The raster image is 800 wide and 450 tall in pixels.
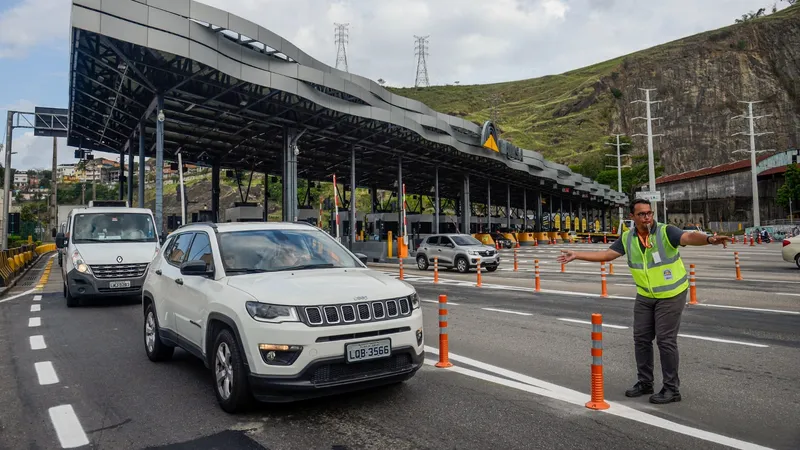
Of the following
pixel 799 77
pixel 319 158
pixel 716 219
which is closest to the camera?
pixel 319 158

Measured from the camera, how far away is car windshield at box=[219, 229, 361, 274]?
5.41 meters

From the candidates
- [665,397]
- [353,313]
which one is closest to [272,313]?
[353,313]

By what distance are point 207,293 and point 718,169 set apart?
100 m

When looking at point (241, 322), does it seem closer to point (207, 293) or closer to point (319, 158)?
point (207, 293)

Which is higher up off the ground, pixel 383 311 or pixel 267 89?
pixel 267 89

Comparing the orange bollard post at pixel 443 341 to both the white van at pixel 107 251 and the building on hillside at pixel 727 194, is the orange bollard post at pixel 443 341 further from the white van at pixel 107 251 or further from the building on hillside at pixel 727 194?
the building on hillside at pixel 727 194

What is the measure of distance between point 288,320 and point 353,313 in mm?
532

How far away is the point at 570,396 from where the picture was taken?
525cm

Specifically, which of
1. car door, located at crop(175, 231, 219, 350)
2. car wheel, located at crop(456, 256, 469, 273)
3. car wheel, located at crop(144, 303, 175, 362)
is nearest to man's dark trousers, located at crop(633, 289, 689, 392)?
car door, located at crop(175, 231, 219, 350)

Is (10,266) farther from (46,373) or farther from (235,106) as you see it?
(46,373)

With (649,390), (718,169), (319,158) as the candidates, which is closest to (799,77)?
(718,169)

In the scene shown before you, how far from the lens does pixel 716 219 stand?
8662 centimetres

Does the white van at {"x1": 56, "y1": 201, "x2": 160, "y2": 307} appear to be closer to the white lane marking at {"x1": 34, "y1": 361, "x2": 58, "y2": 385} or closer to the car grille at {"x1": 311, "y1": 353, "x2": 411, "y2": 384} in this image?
the white lane marking at {"x1": 34, "y1": 361, "x2": 58, "y2": 385}

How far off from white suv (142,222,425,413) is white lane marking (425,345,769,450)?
1348 millimetres
